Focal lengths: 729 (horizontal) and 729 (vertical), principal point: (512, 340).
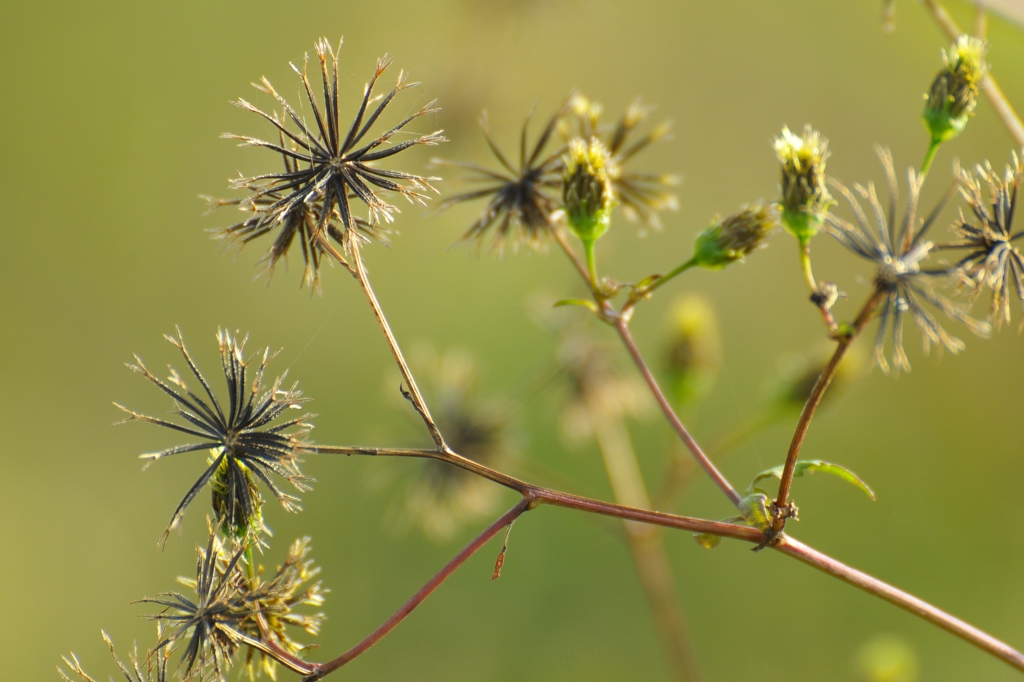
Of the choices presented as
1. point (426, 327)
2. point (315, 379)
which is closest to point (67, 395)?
point (315, 379)

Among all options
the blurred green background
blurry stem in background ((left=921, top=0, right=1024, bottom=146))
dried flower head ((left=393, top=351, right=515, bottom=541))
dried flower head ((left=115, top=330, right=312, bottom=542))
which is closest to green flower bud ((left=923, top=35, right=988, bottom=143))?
blurry stem in background ((left=921, top=0, right=1024, bottom=146))

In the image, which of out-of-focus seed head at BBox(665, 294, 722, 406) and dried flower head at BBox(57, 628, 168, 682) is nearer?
dried flower head at BBox(57, 628, 168, 682)

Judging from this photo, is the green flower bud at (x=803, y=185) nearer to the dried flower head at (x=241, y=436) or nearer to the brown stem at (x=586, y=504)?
the brown stem at (x=586, y=504)

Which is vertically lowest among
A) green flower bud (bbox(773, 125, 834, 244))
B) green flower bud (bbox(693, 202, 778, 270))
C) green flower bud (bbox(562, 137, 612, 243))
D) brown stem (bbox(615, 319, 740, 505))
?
brown stem (bbox(615, 319, 740, 505))

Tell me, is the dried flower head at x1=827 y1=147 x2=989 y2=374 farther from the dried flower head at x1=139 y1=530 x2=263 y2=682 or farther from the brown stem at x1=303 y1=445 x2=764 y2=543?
the dried flower head at x1=139 y1=530 x2=263 y2=682

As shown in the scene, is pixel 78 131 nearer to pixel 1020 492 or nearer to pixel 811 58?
pixel 811 58

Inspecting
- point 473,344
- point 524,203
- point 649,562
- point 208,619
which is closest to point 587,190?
point 524,203
